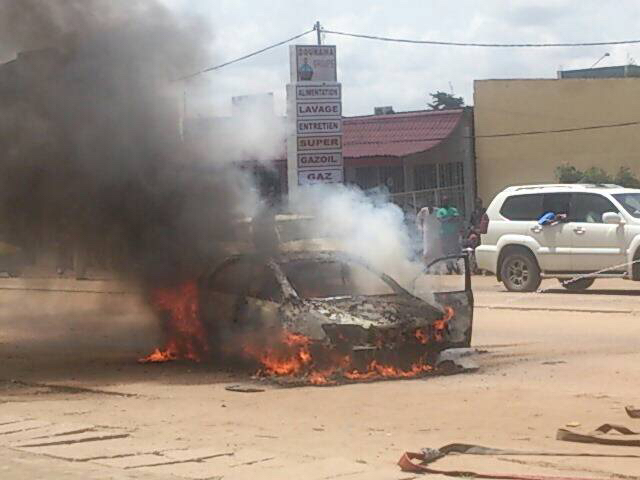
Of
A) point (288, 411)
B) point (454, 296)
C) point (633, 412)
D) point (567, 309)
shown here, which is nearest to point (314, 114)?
point (567, 309)

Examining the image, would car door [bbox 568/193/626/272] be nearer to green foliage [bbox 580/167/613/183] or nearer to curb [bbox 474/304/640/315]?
curb [bbox 474/304/640/315]

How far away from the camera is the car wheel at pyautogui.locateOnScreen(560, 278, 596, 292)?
21594mm

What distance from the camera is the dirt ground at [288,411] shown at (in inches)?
302

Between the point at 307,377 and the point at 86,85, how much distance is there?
181 inches

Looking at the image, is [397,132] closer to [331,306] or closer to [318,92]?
[318,92]

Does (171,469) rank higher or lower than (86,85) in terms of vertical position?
lower

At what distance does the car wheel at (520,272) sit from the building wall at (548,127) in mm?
13671

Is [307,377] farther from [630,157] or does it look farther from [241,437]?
[630,157]

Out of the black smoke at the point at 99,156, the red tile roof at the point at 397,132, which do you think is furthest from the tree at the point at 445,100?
the black smoke at the point at 99,156

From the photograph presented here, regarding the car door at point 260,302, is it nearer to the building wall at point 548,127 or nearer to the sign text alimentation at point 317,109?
the sign text alimentation at point 317,109

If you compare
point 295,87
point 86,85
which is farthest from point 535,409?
point 295,87

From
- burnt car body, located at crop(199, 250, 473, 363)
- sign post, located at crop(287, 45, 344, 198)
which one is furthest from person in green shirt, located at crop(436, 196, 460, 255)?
burnt car body, located at crop(199, 250, 473, 363)

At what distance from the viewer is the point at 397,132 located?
36188 millimetres

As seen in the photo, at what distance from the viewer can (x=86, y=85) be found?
536 inches
